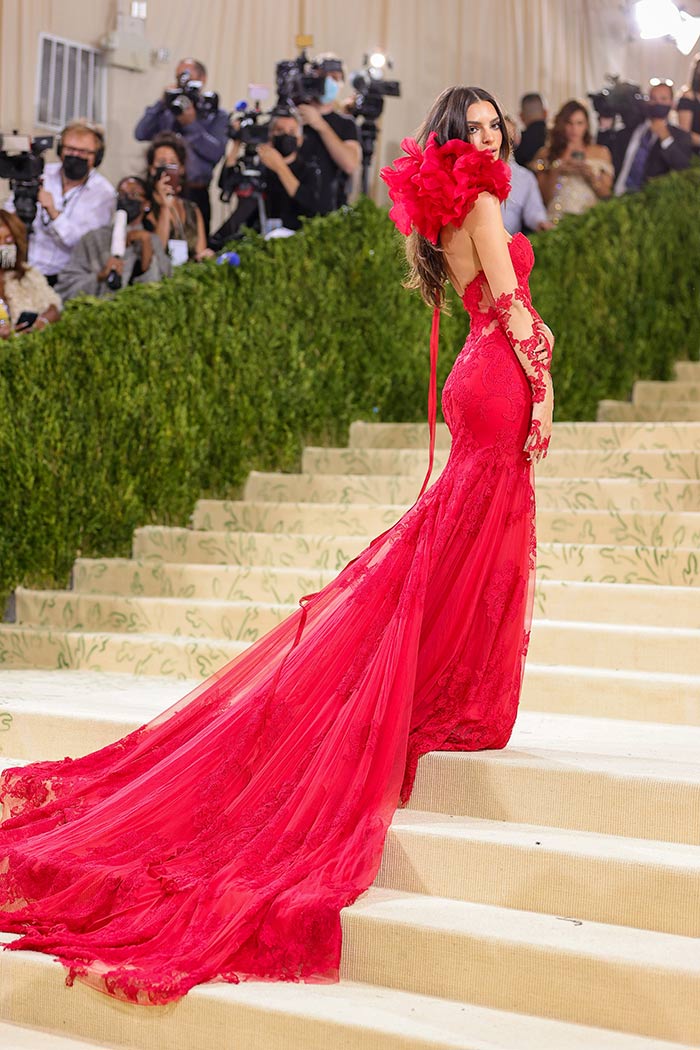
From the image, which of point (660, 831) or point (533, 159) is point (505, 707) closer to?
point (660, 831)

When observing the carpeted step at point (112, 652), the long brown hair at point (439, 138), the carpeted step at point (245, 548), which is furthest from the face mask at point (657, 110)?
the long brown hair at point (439, 138)

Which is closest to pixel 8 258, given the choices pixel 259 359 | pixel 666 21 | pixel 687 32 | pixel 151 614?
pixel 259 359

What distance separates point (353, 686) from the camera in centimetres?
338

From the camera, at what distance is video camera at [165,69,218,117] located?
7.33m

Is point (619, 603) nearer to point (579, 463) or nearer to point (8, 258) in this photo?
point (579, 463)

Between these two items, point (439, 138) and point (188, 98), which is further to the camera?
point (188, 98)

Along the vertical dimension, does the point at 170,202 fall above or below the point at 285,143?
below

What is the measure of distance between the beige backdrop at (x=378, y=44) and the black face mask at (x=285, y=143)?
1262 millimetres

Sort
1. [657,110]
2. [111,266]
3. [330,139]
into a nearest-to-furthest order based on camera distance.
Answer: [111,266] → [330,139] → [657,110]

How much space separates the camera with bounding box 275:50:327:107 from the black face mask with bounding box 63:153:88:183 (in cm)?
116

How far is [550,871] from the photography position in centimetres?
317

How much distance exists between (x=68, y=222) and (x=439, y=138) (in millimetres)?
3564

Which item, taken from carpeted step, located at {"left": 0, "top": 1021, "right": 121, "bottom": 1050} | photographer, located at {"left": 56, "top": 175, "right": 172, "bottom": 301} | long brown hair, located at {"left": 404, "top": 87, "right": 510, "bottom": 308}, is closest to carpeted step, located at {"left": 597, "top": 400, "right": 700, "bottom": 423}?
photographer, located at {"left": 56, "top": 175, "right": 172, "bottom": 301}

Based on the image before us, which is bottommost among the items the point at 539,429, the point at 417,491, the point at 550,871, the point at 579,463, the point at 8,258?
the point at 550,871
